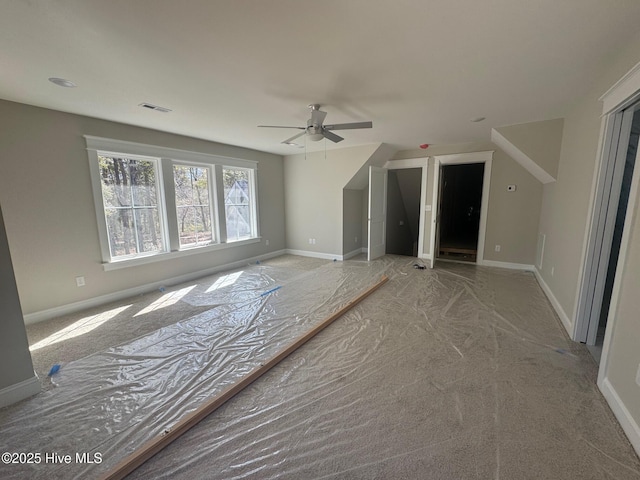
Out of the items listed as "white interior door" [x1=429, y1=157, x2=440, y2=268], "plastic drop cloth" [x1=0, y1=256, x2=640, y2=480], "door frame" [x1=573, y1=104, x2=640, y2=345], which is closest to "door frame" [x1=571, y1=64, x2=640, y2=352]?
"door frame" [x1=573, y1=104, x2=640, y2=345]

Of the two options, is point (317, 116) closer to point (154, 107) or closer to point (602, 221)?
point (154, 107)

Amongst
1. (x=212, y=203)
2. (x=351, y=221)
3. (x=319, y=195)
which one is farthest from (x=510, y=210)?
(x=212, y=203)

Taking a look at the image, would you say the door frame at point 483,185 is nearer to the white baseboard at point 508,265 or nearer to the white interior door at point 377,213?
the white baseboard at point 508,265

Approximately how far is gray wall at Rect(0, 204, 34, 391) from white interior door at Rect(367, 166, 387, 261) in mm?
4713

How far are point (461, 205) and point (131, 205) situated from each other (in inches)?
334

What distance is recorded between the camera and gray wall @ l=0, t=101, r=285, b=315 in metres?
2.66

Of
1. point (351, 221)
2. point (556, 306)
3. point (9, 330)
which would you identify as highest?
point (351, 221)

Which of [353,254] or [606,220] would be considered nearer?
[606,220]

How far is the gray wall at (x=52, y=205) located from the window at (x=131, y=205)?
9.6 inches

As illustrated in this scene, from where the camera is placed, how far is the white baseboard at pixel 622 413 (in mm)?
1355

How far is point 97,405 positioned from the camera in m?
1.70

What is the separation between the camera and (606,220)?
2.12 metres

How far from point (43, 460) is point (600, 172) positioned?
4.20m

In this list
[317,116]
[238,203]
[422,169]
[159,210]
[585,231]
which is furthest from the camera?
[422,169]
